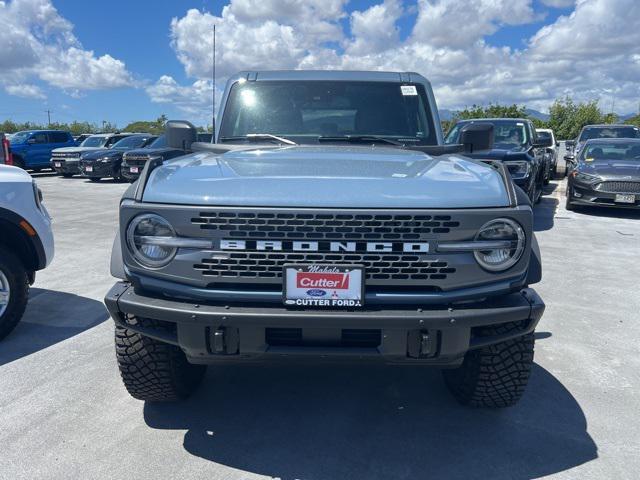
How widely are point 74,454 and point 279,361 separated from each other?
116cm

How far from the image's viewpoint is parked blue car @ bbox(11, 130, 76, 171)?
67.4 ft

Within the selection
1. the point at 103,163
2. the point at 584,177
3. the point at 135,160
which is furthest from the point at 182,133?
the point at 103,163

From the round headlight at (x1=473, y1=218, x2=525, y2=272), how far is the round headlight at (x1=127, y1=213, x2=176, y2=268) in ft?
4.61

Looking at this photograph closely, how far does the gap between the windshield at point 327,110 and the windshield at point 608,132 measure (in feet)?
45.2

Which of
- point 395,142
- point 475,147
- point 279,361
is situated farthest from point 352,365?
point 475,147

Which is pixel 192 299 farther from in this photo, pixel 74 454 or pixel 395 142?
pixel 395 142

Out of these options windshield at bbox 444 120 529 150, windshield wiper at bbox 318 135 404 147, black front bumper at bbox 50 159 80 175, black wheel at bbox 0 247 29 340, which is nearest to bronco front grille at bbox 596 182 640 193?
windshield at bbox 444 120 529 150

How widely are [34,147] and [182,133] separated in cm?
1936

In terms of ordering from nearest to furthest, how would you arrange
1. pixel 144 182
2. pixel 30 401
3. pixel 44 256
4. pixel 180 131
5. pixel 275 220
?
pixel 275 220
pixel 144 182
pixel 30 401
pixel 180 131
pixel 44 256

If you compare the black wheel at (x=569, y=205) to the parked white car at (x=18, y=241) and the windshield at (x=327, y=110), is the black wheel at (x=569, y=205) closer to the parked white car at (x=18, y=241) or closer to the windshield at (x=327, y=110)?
the windshield at (x=327, y=110)

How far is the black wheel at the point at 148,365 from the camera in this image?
298 cm

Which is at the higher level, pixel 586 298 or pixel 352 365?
pixel 352 365

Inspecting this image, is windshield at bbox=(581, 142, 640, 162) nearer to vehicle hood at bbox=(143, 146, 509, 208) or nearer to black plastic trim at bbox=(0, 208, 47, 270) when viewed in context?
vehicle hood at bbox=(143, 146, 509, 208)

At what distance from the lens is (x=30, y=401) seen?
11.1 feet
